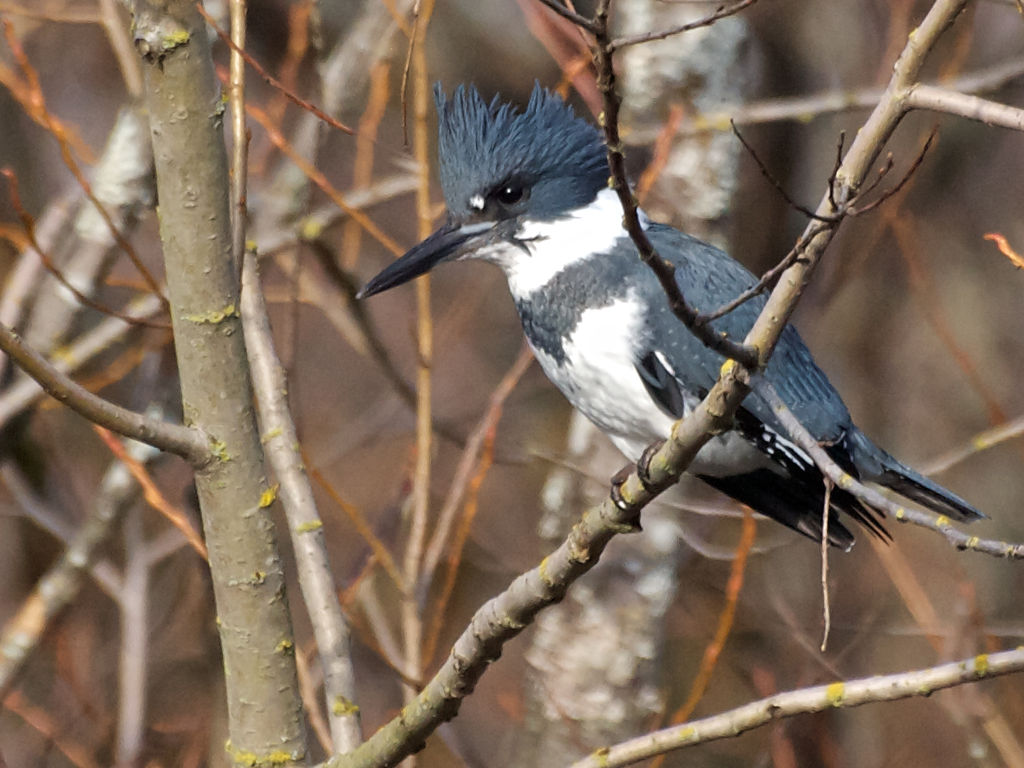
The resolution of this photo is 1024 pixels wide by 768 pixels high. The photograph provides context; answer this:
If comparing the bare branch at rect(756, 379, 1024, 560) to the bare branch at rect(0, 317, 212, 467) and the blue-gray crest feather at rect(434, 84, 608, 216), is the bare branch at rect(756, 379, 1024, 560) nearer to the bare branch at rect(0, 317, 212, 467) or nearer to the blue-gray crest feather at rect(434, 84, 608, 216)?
the bare branch at rect(0, 317, 212, 467)

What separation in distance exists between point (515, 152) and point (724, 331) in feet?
1.66

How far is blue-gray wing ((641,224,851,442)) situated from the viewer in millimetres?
1917

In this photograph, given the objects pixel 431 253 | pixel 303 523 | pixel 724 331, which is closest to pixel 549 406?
pixel 431 253

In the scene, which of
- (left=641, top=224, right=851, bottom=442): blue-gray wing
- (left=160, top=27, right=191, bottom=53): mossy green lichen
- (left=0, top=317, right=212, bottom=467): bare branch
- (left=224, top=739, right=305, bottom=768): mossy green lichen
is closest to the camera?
(left=0, top=317, right=212, bottom=467): bare branch

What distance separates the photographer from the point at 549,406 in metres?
4.86

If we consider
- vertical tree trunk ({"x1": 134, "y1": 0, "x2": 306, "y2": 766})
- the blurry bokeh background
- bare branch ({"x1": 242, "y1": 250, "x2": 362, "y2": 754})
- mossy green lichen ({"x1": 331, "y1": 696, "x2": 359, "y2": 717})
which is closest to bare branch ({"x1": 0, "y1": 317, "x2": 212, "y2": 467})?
vertical tree trunk ({"x1": 134, "y1": 0, "x2": 306, "y2": 766})

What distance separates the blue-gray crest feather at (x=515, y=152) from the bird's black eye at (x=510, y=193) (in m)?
0.01

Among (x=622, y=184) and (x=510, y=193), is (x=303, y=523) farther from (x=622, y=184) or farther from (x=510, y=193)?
(x=622, y=184)

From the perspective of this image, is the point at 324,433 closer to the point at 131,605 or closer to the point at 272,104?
the point at 272,104

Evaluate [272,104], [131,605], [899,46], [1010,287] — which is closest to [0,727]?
[131,605]

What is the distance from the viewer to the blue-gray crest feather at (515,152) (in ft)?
6.70

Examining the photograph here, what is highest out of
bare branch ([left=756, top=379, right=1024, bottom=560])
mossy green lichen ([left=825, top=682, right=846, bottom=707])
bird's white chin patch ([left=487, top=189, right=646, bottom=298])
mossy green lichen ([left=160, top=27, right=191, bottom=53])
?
bird's white chin patch ([left=487, top=189, right=646, bottom=298])

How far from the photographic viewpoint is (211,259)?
1.39 m

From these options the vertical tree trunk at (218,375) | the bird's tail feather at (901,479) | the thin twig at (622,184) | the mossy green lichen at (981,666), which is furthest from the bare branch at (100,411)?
the bird's tail feather at (901,479)
